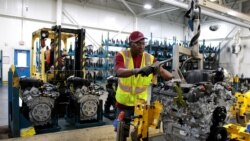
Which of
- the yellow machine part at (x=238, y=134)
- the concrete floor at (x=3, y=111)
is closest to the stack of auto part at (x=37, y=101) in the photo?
the concrete floor at (x=3, y=111)

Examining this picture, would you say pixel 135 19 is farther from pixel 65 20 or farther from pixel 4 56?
pixel 4 56

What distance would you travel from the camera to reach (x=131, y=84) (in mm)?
2729

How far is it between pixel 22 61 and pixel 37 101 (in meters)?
8.79

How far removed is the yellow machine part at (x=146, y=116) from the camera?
2537mm

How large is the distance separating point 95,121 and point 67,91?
95 centimetres

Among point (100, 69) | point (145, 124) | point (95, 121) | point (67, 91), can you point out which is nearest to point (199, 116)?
point (145, 124)

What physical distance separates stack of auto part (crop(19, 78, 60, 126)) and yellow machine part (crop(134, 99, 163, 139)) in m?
2.42

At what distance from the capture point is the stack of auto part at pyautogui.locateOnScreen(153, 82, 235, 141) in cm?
→ 217

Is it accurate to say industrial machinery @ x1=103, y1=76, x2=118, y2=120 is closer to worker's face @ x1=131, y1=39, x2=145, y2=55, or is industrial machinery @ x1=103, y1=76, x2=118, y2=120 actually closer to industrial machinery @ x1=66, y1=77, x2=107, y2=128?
industrial machinery @ x1=66, y1=77, x2=107, y2=128

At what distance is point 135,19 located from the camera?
52.1 feet

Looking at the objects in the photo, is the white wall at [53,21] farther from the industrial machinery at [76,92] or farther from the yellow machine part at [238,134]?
the yellow machine part at [238,134]

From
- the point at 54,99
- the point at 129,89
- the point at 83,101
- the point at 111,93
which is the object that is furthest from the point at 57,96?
the point at 129,89

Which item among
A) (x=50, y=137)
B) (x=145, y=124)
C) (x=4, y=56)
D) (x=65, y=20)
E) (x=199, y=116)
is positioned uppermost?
(x=65, y=20)

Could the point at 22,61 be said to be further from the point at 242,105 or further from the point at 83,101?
the point at 242,105
